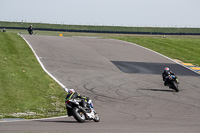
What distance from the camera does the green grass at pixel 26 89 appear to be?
19578 mm

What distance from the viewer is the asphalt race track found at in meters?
14.4

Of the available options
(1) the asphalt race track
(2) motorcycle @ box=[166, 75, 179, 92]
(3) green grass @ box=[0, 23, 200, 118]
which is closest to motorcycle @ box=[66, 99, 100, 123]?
(1) the asphalt race track

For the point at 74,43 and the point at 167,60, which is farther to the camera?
the point at 74,43

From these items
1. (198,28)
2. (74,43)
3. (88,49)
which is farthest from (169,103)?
(198,28)

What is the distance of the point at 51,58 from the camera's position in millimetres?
34250

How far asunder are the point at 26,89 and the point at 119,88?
5.81 meters

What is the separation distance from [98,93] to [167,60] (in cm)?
1578

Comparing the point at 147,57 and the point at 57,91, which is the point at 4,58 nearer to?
the point at 57,91

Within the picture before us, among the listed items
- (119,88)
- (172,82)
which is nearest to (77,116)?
(119,88)

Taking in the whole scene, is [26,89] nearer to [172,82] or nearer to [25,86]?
[25,86]

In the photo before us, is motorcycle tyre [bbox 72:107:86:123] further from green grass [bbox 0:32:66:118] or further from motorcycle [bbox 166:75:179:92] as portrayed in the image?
motorcycle [bbox 166:75:179:92]

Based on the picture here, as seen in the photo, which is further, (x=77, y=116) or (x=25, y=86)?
(x=25, y=86)

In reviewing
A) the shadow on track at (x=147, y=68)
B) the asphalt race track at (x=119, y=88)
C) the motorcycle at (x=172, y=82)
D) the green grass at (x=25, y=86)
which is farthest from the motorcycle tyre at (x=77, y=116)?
the shadow on track at (x=147, y=68)

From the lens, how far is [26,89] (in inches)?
902
